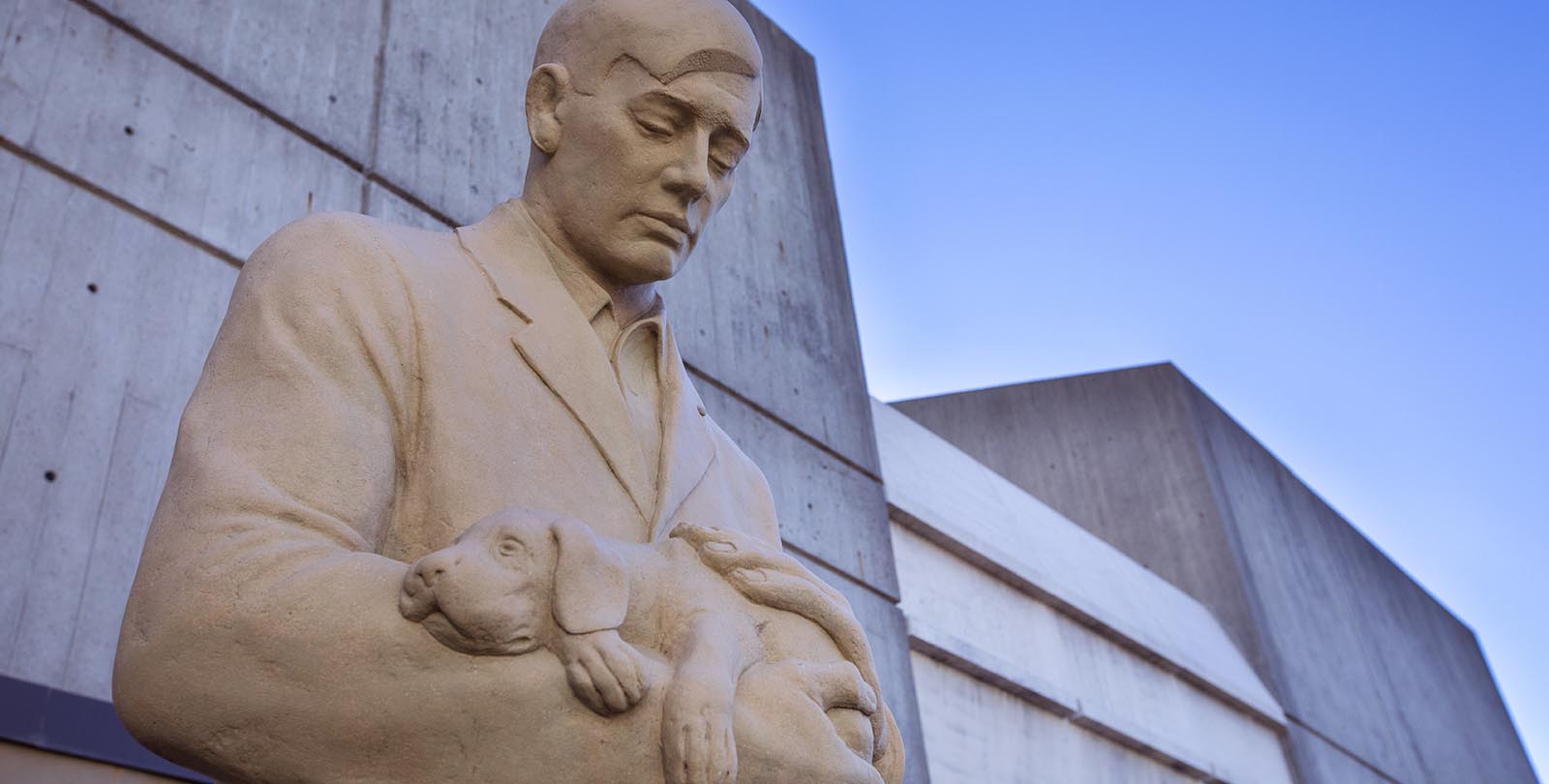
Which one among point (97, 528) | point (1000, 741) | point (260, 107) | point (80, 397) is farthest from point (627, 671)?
point (1000, 741)

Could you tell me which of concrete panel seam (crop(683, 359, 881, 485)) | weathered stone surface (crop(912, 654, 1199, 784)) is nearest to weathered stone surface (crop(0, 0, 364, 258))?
concrete panel seam (crop(683, 359, 881, 485))

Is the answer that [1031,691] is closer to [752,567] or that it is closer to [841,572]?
[841,572]

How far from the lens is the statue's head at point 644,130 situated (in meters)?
2.41

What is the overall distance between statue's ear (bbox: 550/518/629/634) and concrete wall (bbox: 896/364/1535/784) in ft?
42.1

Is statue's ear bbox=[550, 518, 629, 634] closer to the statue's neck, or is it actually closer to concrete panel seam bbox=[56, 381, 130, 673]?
the statue's neck

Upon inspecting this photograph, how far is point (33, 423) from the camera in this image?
4156mm

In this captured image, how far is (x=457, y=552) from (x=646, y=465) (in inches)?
27.5

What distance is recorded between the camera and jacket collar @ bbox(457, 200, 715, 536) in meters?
2.22

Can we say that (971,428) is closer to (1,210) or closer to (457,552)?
(1,210)

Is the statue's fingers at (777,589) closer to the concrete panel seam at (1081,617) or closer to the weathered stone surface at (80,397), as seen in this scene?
the weathered stone surface at (80,397)

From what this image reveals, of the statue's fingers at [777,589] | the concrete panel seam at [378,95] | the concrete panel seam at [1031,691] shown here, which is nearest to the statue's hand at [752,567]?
the statue's fingers at [777,589]

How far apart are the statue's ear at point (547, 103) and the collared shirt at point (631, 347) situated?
8.7 inches

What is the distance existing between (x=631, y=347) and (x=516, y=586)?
97cm

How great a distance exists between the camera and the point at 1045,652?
1035 cm
